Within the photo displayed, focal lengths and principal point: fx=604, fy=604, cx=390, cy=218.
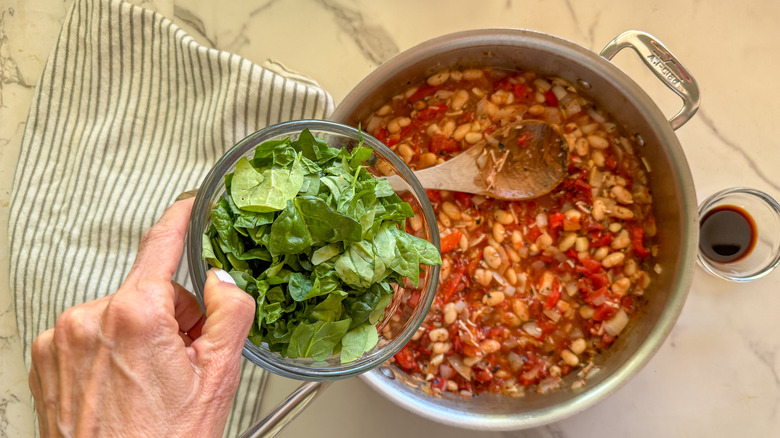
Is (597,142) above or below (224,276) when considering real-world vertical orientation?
above

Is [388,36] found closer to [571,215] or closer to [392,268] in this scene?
[571,215]

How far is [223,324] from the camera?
2.99 ft

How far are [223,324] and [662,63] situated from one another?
Result: 105cm

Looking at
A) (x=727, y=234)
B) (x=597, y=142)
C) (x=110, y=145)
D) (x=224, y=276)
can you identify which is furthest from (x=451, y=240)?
(x=110, y=145)

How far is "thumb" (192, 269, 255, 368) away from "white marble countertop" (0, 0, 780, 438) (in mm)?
653

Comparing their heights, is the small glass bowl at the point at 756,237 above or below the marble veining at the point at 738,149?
below

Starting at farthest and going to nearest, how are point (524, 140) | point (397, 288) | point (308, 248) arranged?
point (524, 140) → point (397, 288) → point (308, 248)

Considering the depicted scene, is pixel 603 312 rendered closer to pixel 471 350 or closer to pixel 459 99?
pixel 471 350

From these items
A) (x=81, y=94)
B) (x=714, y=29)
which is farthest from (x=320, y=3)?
(x=714, y=29)

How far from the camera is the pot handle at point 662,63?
129 cm

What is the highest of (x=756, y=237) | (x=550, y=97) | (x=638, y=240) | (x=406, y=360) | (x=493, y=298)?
(x=550, y=97)

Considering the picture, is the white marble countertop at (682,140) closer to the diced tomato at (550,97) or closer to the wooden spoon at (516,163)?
the diced tomato at (550,97)

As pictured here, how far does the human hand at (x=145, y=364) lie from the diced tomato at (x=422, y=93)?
72 centimetres

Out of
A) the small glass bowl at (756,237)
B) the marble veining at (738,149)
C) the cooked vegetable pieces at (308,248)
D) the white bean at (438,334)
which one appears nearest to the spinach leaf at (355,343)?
the cooked vegetable pieces at (308,248)
